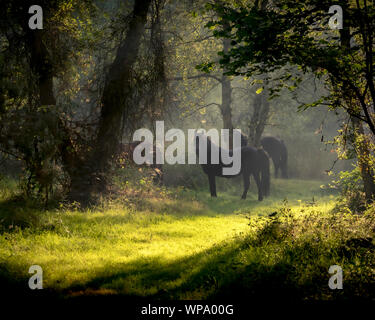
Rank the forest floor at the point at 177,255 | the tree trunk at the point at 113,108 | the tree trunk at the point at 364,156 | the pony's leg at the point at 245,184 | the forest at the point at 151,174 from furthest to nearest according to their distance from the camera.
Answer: the pony's leg at the point at 245,184
the tree trunk at the point at 113,108
the tree trunk at the point at 364,156
the forest at the point at 151,174
the forest floor at the point at 177,255

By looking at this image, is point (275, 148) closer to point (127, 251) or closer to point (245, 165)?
point (245, 165)

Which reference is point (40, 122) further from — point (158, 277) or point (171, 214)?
point (171, 214)

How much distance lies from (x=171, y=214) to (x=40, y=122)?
6.02m

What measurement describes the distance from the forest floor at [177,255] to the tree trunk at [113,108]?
0.88 meters

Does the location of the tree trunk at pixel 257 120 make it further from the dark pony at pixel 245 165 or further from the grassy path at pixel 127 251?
the grassy path at pixel 127 251

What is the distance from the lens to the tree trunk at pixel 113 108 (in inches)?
427

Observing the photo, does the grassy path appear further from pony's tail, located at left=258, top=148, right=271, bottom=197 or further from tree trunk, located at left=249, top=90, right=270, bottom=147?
tree trunk, located at left=249, top=90, right=270, bottom=147

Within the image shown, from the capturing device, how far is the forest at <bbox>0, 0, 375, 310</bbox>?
562 cm

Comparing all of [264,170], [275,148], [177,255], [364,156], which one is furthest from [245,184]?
[177,255]

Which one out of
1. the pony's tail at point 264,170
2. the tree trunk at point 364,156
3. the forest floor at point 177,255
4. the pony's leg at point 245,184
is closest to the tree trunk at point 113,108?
the forest floor at point 177,255

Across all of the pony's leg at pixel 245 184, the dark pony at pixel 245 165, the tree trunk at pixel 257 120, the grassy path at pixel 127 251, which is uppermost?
the tree trunk at pixel 257 120

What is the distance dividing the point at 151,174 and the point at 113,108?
17.6ft

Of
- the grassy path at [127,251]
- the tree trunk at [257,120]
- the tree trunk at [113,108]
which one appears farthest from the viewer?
the tree trunk at [257,120]
